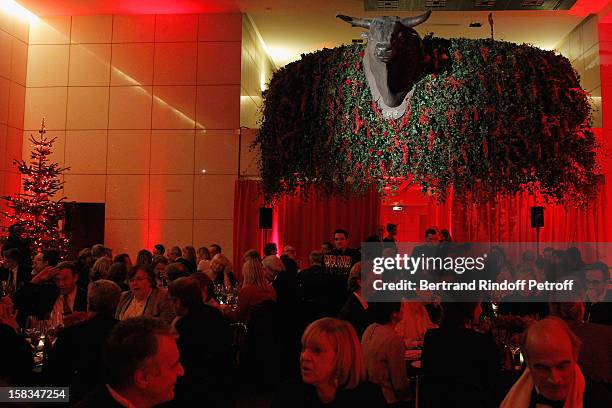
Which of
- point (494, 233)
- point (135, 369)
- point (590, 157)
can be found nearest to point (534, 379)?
point (135, 369)

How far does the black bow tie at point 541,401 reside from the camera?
84.8 inches

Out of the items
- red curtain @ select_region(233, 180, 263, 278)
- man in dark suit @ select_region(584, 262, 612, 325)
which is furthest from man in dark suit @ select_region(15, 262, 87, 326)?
red curtain @ select_region(233, 180, 263, 278)

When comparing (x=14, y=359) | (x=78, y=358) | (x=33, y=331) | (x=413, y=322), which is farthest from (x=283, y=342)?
(x=14, y=359)

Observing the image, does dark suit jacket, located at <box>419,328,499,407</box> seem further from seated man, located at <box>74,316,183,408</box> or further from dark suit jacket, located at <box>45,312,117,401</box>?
dark suit jacket, located at <box>45,312,117,401</box>

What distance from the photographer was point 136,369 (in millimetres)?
2021

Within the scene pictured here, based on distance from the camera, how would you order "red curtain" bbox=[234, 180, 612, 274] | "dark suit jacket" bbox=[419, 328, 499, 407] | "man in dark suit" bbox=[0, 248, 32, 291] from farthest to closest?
"red curtain" bbox=[234, 180, 612, 274] < "man in dark suit" bbox=[0, 248, 32, 291] < "dark suit jacket" bbox=[419, 328, 499, 407]

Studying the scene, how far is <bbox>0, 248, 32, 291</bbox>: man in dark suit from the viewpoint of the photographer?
284 inches

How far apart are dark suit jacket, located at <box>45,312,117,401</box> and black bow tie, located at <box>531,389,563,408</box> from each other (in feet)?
8.10

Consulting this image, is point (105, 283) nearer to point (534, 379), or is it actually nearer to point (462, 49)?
point (534, 379)

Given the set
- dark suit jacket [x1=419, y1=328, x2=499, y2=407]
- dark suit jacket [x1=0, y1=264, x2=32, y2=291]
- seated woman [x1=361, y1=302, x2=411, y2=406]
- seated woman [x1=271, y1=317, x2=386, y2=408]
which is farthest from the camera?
dark suit jacket [x1=0, y1=264, x2=32, y2=291]

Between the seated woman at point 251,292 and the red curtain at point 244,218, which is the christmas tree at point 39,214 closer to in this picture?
the red curtain at point 244,218

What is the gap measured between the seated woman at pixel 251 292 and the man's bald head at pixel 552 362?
14.0 feet

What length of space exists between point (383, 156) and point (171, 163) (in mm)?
7645

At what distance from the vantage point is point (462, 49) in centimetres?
584
